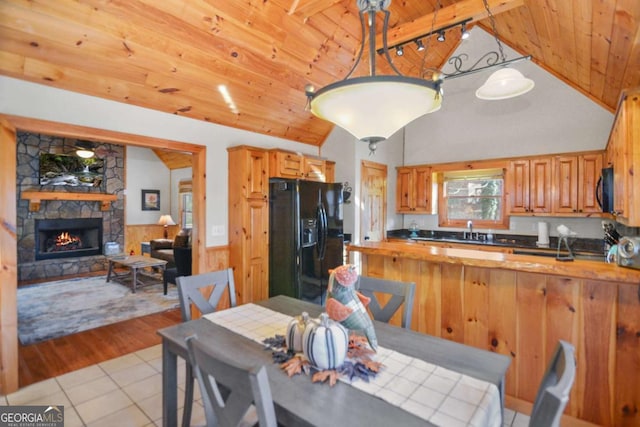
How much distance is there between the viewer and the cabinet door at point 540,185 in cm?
417

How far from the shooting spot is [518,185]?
4.41 m

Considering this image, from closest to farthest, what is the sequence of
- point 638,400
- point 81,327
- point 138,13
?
point 638,400 < point 138,13 < point 81,327

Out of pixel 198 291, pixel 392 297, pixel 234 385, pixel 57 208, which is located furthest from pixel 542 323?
pixel 57 208

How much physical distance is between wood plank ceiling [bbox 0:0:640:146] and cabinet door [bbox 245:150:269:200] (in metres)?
0.53

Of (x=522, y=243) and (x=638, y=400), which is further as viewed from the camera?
(x=522, y=243)

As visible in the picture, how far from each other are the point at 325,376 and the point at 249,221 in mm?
2676

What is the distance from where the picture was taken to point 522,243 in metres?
4.49

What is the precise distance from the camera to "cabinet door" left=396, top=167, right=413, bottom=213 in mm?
5406

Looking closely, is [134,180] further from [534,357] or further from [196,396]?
[534,357]

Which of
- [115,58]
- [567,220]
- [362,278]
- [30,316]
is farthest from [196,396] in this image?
[567,220]

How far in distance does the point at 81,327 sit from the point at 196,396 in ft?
7.66

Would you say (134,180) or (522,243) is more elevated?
A: (134,180)

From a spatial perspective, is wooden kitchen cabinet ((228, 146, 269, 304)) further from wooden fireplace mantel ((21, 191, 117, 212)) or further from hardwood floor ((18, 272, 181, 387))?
wooden fireplace mantel ((21, 191, 117, 212))

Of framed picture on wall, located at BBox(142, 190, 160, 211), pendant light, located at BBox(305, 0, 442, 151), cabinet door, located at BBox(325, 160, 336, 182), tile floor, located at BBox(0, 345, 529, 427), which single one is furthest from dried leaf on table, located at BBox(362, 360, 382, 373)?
framed picture on wall, located at BBox(142, 190, 160, 211)
